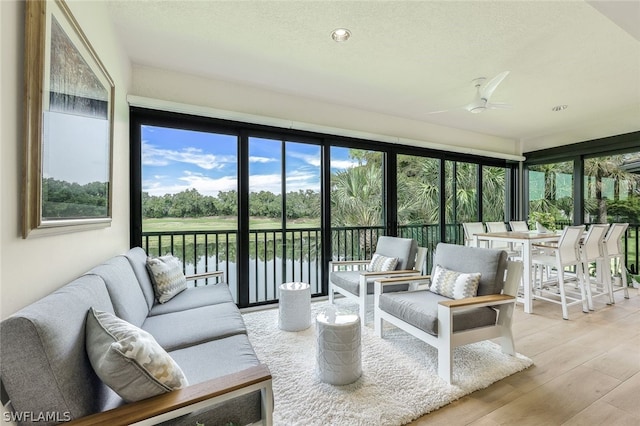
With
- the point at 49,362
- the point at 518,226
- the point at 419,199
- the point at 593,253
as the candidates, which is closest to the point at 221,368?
the point at 49,362

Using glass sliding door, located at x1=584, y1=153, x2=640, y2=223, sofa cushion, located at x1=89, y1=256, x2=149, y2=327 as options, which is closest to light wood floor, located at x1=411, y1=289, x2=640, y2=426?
sofa cushion, located at x1=89, y1=256, x2=149, y2=327

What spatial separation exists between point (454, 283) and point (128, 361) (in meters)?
2.21

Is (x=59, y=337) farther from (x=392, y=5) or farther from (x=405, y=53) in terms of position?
(x=405, y=53)

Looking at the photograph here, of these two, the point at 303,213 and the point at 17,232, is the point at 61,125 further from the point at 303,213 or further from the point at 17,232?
the point at 303,213

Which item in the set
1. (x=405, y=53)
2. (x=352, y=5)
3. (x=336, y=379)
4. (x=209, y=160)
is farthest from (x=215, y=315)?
(x=405, y=53)

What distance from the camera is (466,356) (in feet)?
7.28

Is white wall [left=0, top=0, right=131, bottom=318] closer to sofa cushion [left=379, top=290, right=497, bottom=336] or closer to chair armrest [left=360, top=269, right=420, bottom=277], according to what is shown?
sofa cushion [left=379, top=290, right=497, bottom=336]

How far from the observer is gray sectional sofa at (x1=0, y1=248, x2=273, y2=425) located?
Result: 0.85 meters

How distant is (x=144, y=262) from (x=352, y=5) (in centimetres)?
259

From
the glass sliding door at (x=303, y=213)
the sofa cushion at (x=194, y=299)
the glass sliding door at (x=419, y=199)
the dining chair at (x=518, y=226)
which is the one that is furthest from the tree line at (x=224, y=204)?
the dining chair at (x=518, y=226)

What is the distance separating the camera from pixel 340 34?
2.32m

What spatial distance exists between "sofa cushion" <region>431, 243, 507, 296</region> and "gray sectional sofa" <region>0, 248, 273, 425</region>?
1.83 m

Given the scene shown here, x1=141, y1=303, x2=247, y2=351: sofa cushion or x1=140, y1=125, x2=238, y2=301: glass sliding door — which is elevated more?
x1=140, y1=125, x2=238, y2=301: glass sliding door

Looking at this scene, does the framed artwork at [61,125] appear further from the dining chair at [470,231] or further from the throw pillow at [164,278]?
the dining chair at [470,231]
